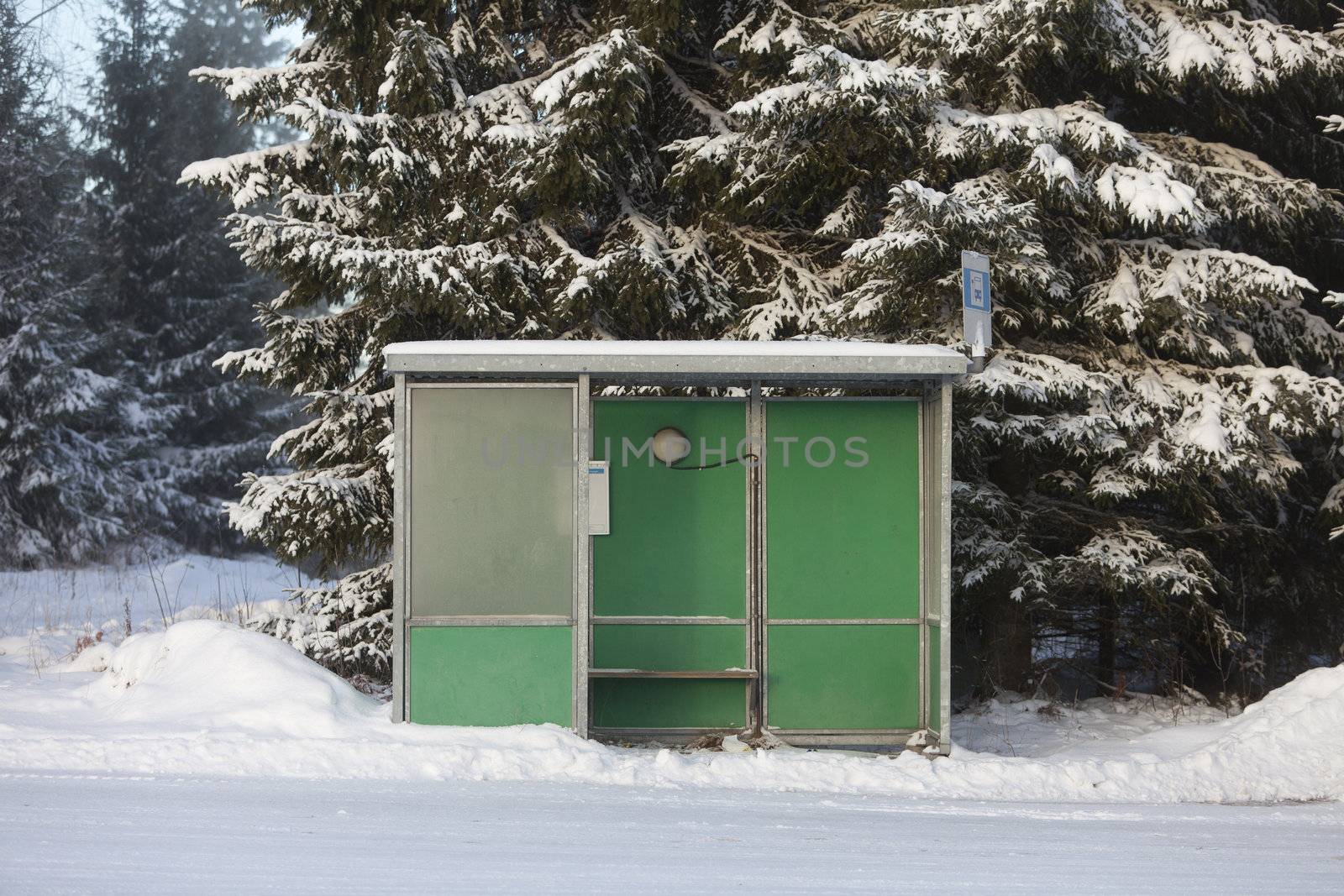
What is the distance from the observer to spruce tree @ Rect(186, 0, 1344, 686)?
9.91 m

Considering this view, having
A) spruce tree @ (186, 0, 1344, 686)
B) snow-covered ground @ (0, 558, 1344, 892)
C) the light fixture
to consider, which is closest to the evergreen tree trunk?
spruce tree @ (186, 0, 1344, 686)

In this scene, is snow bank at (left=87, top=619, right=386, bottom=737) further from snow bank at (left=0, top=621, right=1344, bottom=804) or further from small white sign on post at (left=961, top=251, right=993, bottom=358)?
small white sign on post at (left=961, top=251, right=993, bottom=358)

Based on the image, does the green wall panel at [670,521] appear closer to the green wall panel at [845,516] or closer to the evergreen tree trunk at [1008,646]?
the green wall panel at [845,516]

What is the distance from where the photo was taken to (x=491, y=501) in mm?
7738

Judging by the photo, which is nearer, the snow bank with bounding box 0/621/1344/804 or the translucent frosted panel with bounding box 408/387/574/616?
the snow bank with bounding box 0/621/1344/804

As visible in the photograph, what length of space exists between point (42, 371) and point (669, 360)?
20697mm

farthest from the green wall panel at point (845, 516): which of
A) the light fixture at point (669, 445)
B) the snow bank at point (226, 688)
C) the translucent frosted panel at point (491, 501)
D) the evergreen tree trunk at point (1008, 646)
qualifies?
the evergreen tree trunk at point (1008, 646)

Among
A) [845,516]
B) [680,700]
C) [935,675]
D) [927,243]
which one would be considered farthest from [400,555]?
[927,243]

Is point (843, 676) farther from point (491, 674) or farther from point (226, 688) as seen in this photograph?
point (226, 688)

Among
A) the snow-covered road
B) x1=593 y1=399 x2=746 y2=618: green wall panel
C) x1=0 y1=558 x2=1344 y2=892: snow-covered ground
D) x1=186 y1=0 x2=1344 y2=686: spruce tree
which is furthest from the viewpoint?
x1=186 y1=0 x2=1344 y2=686: spruce tree

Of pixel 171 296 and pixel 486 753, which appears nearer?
pixel 486 753

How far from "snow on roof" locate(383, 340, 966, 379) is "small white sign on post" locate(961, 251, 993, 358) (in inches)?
34.7

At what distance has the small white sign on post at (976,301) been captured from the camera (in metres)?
8.38

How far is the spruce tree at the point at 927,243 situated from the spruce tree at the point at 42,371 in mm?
14267
